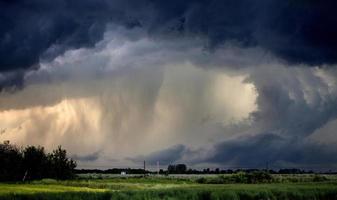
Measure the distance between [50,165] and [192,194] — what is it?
6740 centimetres

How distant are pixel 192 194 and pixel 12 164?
64.3 m

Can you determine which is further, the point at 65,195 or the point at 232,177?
the point at 232,177

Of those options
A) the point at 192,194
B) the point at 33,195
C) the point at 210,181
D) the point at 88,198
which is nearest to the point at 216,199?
the point at 192,194

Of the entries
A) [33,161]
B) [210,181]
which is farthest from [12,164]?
[210,181]

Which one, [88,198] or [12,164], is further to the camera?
[12,164]

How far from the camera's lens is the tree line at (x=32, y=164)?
9944 centimetres

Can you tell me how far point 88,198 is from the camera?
41.0 m

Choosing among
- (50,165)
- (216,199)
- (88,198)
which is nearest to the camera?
(88,198)

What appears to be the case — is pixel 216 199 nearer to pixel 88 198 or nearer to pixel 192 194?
pixel 192 194

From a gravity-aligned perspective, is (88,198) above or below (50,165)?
below

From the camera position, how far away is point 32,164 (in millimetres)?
104188

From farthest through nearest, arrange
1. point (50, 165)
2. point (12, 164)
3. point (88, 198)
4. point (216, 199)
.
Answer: point (50, 165), point (12, 164), point (216, 199), point (88, 198)

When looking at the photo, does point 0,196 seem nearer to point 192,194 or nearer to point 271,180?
point 192,194

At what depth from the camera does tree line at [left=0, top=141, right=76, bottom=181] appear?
99438mm
